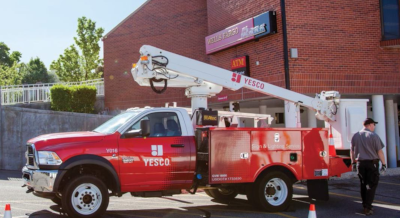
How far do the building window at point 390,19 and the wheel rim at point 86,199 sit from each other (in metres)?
13.3

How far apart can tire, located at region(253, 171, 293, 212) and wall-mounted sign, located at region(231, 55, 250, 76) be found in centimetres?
905

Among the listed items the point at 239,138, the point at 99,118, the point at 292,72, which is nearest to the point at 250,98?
the point at 292,72

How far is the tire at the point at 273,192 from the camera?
893cm

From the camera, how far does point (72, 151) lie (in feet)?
25.3

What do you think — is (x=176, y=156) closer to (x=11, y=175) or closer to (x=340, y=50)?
(x=11, y=175)

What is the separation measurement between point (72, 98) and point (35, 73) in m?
40.3

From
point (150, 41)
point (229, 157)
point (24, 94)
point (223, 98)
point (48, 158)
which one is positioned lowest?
A: point (229, 157)

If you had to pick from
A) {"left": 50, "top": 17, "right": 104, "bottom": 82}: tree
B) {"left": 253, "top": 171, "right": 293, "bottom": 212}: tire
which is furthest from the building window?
{"left": 50, "top": 17, "right": 104, "bottom": 82}: tree

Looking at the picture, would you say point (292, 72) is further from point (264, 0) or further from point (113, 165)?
point (113, 165)

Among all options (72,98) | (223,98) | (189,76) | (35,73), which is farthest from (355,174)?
(35,73)

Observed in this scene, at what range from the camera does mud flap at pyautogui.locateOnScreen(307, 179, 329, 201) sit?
957cm

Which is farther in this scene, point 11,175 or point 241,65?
point 241,65

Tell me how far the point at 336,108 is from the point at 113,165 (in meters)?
5.88

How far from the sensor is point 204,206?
971cm
